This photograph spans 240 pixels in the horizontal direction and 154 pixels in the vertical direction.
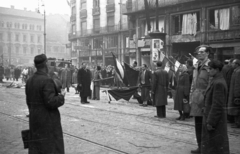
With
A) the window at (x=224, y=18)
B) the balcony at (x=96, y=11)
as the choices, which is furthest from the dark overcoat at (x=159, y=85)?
the balcony at (x=96, y=11)

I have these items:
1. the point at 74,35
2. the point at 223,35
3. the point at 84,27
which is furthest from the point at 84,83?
the point at 74,35

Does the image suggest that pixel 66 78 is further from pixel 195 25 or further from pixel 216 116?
pixel 216 116

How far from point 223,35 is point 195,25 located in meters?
3.07

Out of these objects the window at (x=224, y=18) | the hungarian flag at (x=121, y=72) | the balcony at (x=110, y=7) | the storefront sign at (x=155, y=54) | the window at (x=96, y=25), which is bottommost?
Result: the hungarian flag at (x=121, y=72)

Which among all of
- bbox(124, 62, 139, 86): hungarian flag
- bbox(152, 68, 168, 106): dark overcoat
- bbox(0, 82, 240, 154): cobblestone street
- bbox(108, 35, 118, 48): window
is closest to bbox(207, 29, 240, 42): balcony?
bbox(124, 62, 139, 86): hungarian flag

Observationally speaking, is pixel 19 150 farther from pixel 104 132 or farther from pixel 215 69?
pixel 215 69

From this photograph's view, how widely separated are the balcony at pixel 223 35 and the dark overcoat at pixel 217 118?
63.0 feet

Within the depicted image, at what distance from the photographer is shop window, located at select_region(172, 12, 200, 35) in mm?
24703

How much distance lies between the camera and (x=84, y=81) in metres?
13.2

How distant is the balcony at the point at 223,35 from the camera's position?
21.6 m

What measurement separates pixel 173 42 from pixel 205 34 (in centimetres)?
354

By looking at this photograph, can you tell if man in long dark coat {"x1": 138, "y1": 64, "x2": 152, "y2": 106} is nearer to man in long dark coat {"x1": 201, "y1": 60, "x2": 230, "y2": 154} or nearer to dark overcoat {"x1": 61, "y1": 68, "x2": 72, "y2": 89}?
man in long dark coat {"x1": 201, "y1": 60, "x2": 230, "y2": 154}

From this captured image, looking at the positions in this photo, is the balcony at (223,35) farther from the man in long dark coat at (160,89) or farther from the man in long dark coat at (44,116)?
the man in long dark coat at (44,116)

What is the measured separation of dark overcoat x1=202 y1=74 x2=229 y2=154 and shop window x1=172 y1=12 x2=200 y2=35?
21.8 meters
